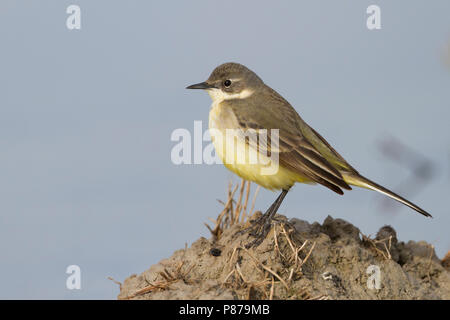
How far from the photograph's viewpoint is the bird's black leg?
7.34 metres

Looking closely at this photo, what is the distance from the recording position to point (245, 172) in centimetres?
798

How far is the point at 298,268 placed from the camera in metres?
6.83

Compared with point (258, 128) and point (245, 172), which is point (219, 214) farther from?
point (258, 128)

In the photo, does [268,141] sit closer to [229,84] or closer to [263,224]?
[263,224]

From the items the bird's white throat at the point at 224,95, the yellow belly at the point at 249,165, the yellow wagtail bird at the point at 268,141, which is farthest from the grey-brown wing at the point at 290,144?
the bird's white throat at the point at 224,95

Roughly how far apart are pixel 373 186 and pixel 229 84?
2.53 m

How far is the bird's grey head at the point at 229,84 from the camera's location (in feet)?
29.6

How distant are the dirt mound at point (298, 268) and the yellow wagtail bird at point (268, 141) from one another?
40cm

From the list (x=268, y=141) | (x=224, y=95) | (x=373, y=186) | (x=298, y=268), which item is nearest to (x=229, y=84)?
(x=224, y=95)

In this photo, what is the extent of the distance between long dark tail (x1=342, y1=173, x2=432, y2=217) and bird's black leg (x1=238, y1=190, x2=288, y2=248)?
3.04 ft

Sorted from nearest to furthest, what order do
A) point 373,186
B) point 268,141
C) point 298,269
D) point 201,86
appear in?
point 298,269 → point 268,141 → point 373,186 → point 201,86

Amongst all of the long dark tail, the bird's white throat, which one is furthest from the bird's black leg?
the bird's white throat
